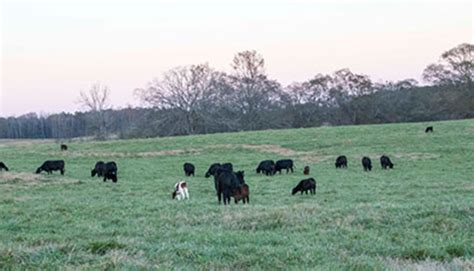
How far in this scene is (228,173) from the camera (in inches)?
658

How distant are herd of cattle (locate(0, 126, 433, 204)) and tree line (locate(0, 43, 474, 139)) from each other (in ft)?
155

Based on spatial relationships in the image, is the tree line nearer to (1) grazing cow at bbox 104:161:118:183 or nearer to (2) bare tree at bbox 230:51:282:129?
(2) bare tree at bbox 230:51:282:129

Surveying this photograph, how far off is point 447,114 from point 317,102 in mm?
20065

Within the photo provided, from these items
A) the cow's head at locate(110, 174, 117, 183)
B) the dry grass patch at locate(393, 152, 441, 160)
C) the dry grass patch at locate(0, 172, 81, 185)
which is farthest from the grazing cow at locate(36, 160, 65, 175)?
the dry grass patch at locate(393, 152, 441, 160)

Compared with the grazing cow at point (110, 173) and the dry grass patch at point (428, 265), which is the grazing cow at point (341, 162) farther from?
the dry grass patch at point (428, 265)

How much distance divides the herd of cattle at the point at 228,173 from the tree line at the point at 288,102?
1863 inches

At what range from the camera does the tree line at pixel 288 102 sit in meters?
80.5

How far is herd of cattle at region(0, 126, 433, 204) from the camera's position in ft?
53.5

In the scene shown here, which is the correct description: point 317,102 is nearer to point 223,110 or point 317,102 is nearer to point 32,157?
point 223,110

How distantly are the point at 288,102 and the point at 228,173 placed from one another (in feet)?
234

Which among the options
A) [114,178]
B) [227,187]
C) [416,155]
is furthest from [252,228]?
[416,155]

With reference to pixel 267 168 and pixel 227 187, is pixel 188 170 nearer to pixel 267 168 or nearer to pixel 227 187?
pixel 267 168

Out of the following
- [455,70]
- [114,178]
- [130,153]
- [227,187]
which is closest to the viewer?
[227,187]

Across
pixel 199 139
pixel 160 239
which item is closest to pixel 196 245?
pixel 160 239
